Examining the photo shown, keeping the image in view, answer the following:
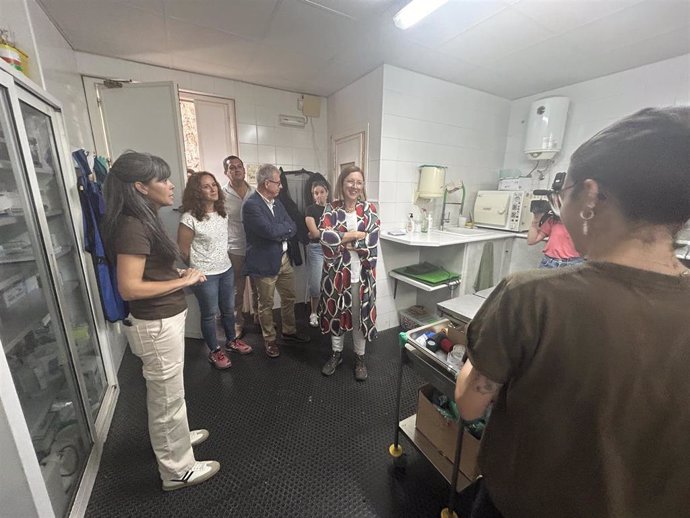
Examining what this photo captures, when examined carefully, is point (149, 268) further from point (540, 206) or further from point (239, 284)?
point (540, 206)

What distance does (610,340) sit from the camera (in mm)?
433

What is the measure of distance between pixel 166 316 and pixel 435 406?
1.21m

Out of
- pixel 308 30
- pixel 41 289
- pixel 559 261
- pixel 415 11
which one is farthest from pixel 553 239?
pixel 41 289

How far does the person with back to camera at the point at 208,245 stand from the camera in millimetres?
1815

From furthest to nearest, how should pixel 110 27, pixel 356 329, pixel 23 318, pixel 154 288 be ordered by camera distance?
pixel 356 329 → pixel 110 27 → pixel 23 318 → pixel 154 288

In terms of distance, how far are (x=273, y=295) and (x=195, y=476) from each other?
118cm

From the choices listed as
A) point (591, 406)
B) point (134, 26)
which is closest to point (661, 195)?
point (591, 406)

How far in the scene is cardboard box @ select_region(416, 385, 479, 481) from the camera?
112 cm

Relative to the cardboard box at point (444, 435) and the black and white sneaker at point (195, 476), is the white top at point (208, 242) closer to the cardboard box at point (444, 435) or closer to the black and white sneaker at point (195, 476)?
the black and white sneaker at point (195, 476)

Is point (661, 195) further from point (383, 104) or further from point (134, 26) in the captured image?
point (134, 26)

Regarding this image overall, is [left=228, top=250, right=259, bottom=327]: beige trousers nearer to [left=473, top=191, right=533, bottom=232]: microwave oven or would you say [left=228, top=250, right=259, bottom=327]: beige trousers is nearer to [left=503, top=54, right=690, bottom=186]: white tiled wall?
[left=473, top=191, right=533, bottom=232]: microwave oven

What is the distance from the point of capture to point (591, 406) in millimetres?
462

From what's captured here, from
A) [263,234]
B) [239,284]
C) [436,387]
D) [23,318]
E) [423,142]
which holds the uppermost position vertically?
[423,142]

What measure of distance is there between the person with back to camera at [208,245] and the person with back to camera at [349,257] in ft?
2.37
